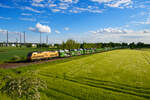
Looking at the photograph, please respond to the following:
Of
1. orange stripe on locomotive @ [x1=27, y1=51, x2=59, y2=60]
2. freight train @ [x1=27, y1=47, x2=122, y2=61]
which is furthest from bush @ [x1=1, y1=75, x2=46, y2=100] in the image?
freight train @ [x1=27, y1=47, x2=122, y2=61]

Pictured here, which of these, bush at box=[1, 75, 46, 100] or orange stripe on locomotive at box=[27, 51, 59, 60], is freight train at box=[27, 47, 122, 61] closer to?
orange stripe on locomotive at box=[27, 51, 59, 60]

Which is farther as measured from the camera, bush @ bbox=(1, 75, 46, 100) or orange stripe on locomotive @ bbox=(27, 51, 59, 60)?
orange stripe on locomotive @ bbox=(27, 51, 59, 60)

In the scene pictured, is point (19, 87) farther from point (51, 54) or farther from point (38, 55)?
point (51, 54)

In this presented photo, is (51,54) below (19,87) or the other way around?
below

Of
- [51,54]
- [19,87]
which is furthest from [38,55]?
[19,87]

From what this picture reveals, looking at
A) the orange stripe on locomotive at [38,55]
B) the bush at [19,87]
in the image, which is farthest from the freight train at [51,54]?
the bush at [19,87]

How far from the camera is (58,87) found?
15.2 meters

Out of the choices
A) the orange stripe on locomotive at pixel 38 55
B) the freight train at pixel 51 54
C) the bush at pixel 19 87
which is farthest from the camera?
the freight train at pixel 51 54

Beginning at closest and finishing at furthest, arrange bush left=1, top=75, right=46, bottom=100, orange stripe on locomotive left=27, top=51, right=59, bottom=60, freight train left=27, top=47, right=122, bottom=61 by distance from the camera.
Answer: bush left=1, top=75, right=46, bottom=100 → orange stripe on locomotive left=27, top=51, right=59, bottom=60 → freight train left=27, top=47, right=122, bottom=61

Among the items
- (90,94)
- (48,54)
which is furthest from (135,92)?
(48,54)

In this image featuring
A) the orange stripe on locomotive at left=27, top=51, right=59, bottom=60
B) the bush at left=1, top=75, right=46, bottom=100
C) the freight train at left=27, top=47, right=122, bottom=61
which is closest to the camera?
the bush at left=1, top=75, right=46, bottom=100

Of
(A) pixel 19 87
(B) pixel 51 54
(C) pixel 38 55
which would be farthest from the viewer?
(B) pixel 51 54

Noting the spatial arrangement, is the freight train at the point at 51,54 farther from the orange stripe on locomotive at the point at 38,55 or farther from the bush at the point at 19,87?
the bush at the point at 19,87

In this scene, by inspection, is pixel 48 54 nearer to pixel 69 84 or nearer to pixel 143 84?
pixel 69 84
